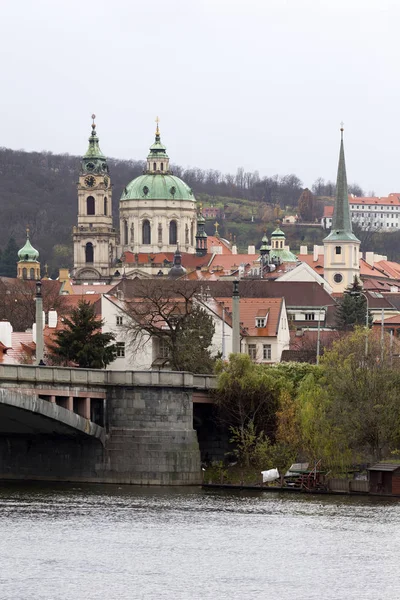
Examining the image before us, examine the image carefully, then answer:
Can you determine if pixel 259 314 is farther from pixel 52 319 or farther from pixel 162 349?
pixel 162 349

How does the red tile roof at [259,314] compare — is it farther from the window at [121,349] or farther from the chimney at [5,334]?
the chimney at [5,334]

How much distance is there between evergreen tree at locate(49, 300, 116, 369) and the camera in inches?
3780

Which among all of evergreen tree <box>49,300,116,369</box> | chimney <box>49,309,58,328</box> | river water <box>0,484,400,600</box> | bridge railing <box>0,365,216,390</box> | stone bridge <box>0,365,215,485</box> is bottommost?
river water <box>0,484,400,600</box>

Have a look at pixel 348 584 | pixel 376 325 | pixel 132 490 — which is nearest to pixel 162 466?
pixel 132 490

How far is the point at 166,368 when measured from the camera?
103438 millimetres

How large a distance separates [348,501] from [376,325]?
91.4 m

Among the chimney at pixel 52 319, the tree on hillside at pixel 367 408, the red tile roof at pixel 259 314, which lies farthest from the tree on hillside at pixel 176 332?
the tree on hillside at pixel 367 408

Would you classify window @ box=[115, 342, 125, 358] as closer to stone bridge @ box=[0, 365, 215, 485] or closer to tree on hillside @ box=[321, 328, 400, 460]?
stone bridge @ box=[0, 365, 215, 485]

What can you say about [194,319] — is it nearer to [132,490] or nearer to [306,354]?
[306,354]

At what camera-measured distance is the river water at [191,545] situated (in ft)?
187

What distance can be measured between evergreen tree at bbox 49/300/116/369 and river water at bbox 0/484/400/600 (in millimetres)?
17619

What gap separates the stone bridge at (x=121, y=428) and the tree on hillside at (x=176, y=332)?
589 inches

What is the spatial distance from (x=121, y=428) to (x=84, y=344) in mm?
17257

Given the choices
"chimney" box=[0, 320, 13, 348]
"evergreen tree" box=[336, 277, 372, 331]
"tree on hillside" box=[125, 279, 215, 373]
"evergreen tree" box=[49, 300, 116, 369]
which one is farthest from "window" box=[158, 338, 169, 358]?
"evergreen tree" box=[336, 277, 372, 331]
